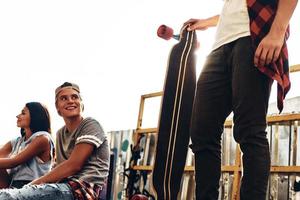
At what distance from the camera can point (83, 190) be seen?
197 cm

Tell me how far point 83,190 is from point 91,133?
11.6 inches

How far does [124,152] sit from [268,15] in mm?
3142

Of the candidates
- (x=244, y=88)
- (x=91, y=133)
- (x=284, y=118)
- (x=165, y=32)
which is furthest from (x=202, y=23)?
(x=284, y=118)

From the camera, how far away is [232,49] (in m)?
1.36

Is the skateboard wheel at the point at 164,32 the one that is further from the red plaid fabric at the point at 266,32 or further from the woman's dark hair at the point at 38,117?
the woman's dark hair at the point at 38,117

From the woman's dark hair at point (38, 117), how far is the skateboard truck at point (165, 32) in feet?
4.54

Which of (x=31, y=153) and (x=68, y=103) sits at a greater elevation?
(x=68, y=103)

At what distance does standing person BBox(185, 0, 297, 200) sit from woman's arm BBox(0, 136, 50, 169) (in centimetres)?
133

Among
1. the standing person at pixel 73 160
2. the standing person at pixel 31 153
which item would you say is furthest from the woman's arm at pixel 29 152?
the standing person at pixel 73 160

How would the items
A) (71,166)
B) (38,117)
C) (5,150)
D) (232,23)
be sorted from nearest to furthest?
(232,23) < (71,166) < (38,117) < (5,150)

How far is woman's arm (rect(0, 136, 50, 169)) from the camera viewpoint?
238 centimetres

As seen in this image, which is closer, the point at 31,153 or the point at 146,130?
the point at 31,153

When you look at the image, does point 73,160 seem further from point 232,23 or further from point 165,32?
point 232,23

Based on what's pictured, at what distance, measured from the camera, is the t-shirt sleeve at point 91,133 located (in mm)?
2078
